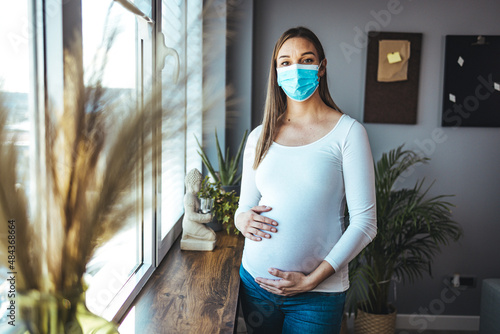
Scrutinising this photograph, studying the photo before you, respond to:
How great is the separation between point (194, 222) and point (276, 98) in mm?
670

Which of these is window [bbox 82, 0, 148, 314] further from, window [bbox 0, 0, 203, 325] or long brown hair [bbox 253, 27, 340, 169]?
long brown hair [bbox 253, 27, 340, 169]

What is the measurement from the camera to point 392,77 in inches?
114

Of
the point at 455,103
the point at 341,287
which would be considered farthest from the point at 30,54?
the point at 455,103

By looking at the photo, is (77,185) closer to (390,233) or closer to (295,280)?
(295,280)

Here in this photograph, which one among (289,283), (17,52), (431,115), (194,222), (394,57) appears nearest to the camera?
(17,52)

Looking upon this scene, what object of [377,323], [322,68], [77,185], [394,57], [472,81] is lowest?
[377,323]

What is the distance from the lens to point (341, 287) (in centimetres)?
131

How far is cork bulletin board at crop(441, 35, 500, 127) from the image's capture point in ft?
9.45

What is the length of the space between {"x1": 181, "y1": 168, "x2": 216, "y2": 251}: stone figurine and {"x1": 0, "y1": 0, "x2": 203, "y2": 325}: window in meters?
0.09

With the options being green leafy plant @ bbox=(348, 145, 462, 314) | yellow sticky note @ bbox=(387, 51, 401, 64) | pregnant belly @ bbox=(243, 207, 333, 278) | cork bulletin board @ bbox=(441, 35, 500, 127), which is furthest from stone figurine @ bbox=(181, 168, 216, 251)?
cork bulletin board @ bbox=(441, 35, 500, 127)

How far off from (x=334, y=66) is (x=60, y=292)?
2.74 metres

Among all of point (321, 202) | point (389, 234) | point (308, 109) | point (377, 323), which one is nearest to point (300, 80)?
point (308, 109)

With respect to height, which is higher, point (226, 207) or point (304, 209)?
point (304, 209)

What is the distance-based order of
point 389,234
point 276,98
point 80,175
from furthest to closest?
point 389,234 → point 276,98 → point 80,175
